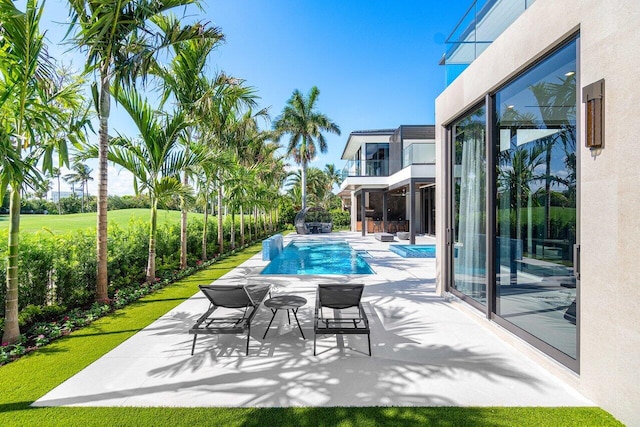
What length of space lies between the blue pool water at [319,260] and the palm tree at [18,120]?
250 inches

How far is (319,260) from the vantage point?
1384cm

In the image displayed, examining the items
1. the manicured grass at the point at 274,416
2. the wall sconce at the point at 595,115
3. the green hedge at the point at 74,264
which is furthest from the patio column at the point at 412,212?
the manicured grass at the point at 274,416

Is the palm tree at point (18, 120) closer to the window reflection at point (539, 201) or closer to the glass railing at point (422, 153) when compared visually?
the window reflection at point (539, 201)

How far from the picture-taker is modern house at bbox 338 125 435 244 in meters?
15.1

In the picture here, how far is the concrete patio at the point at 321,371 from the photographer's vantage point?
305cm

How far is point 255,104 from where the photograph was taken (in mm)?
9984

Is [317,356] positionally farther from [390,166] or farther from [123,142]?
[390,166]

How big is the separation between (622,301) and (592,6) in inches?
115

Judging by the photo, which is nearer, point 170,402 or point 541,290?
point 170,402

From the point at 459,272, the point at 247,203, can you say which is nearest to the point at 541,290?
the point at 459,272

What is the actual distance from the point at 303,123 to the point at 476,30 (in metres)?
20.4

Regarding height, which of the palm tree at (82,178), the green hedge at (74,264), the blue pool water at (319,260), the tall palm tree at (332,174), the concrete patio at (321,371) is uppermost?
the palm tree at (82,178)

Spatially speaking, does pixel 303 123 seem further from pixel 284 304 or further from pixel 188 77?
pixel 284 304

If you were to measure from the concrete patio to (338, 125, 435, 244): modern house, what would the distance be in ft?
36.1
